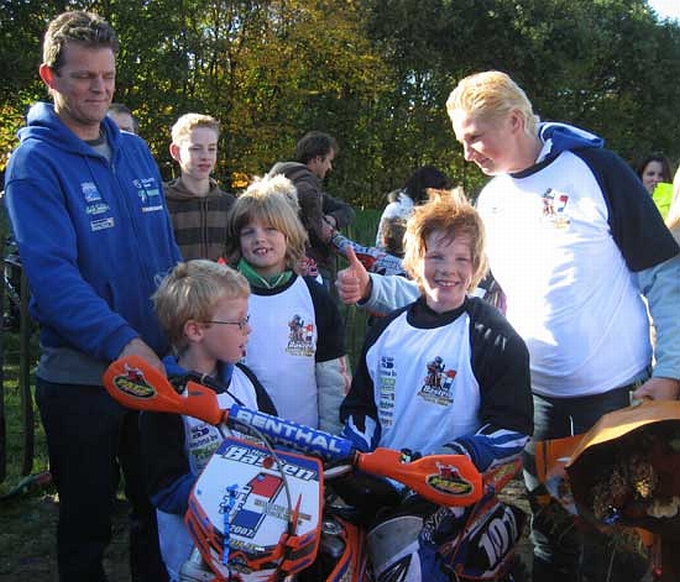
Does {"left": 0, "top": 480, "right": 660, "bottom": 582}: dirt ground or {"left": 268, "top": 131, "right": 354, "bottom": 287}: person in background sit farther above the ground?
{"left": 268, "top": 131, "right": 354, "bottom": 287}: person in background

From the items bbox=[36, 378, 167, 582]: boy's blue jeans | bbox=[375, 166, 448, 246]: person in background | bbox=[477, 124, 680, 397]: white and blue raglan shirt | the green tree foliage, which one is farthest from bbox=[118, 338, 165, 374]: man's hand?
the green tree foliage

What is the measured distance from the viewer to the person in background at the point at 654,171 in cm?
662

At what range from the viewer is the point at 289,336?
3.16 m

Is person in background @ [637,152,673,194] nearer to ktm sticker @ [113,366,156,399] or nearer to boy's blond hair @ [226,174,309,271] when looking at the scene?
boy's blond hair @ [226,174,309,271]

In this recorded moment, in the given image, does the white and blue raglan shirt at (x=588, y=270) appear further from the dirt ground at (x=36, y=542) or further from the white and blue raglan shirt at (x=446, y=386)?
the dirt ground at (x=36, y=542)

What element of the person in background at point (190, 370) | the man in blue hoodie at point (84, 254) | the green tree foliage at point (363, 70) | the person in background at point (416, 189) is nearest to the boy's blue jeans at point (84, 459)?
the man in blue hoodie at point (84, 254)

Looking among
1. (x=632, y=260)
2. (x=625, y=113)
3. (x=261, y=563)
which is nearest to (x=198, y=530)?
(x=261, y=563)

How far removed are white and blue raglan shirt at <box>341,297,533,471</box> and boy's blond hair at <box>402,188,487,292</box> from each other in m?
0.14

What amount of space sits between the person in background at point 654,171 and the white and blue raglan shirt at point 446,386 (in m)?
4.46

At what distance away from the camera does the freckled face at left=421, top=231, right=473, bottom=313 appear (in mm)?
2740

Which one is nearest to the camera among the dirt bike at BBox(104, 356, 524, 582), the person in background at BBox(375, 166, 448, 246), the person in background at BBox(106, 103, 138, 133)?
the dirt bike at BBox(104, 356, 524, 582)

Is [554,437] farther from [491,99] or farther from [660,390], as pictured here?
[491,99]

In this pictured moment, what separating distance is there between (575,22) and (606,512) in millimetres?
22344

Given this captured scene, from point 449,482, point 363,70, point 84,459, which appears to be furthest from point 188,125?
point 363,70
